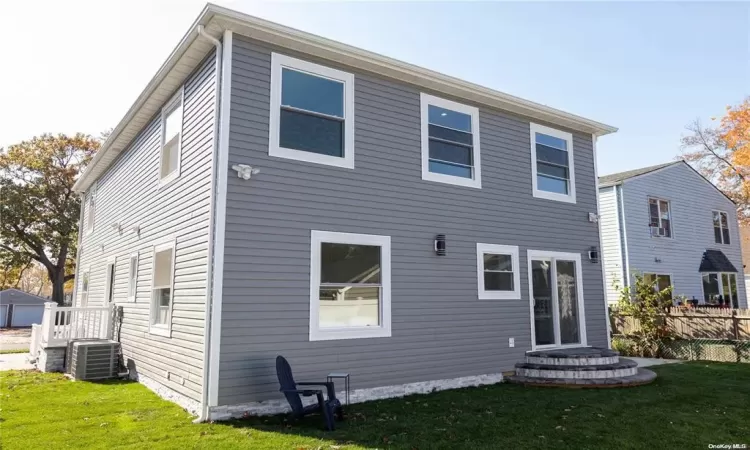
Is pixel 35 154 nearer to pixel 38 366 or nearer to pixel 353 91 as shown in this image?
pixel 38 366

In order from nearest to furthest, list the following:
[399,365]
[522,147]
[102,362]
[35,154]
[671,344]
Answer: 1. [399,365]
2. [102,362]
3. [522,147]
4. [671,344]
5. [35,154]

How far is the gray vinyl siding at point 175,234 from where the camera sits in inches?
258

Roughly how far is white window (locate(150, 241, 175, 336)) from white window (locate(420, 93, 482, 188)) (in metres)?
4.46

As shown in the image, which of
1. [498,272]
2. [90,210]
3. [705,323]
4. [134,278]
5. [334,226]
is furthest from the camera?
[90,210]

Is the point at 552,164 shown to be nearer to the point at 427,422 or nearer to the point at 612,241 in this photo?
the point at 427,422

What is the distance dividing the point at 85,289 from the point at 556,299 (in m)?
12.4

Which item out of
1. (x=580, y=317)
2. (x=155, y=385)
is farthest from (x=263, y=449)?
(x=580, y=317)

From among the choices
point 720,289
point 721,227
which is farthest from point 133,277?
point 721,227

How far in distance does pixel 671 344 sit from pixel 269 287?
11221 mm

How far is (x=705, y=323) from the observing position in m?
12.5

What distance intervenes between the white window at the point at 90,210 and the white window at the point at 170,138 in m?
6.73

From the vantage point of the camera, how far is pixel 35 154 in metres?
26.6

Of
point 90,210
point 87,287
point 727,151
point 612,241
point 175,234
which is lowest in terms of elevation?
point 87,287

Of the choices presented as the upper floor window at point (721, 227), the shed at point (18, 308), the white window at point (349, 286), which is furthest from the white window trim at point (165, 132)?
the shed at point (18, 308)
